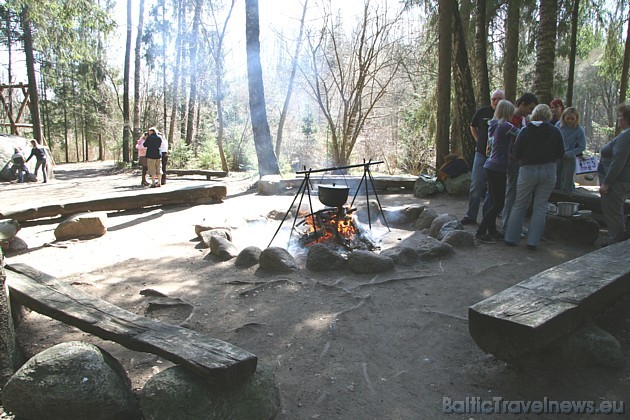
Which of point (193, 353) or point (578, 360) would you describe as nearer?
point (193, 353)

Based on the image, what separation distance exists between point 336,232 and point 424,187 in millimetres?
4488

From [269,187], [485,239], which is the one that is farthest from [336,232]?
[269,187]

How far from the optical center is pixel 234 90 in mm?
26984

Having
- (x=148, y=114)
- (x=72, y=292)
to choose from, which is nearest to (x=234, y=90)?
(x=148, y=114)

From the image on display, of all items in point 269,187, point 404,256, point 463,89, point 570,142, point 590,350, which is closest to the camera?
point 590,350

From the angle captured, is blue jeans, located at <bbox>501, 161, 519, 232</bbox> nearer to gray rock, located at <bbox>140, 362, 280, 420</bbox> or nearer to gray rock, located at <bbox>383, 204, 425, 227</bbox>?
gray rock, located at <bbox>383, 204, 425, 227</bbox>

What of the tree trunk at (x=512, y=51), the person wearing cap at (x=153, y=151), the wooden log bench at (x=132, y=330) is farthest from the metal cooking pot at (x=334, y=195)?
the person wearing cap at (x=153, y=151)

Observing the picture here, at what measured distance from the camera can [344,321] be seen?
136 inches

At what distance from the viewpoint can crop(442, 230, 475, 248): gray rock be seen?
5.38 meters

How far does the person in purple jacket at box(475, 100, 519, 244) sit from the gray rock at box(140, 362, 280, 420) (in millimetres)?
4338

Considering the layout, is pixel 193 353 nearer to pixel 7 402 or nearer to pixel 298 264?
pixel 7 402

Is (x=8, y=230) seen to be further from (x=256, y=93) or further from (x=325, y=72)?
(x=325, y=72)

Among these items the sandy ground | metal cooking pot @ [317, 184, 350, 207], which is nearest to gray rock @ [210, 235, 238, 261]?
the sandy ground

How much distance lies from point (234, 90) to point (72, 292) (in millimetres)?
25660
